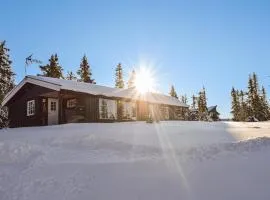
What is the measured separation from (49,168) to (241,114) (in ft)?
209

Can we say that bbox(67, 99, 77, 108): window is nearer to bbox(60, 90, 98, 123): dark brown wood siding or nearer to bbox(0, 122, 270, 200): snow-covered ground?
bbox(60, 90, 98, 123): dark brown wood siding

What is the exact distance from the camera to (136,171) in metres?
8.73

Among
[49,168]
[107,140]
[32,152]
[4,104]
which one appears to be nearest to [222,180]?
[49,168]

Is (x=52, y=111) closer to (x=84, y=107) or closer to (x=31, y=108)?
(x=31, y=108)

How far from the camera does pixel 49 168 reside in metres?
9.48

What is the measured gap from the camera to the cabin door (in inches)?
978

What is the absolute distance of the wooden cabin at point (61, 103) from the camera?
23703mm

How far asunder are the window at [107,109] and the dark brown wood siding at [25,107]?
4.48 meters

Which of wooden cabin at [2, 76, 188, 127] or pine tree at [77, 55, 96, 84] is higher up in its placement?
pine tree at [77, 55, 96, 84]

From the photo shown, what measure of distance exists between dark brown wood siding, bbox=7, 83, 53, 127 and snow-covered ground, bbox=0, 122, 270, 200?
12366mm

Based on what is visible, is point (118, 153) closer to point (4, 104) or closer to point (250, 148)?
point (250, 148)

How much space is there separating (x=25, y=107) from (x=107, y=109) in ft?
23.8

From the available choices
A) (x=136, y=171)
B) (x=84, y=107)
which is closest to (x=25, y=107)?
(x=84, y=107)

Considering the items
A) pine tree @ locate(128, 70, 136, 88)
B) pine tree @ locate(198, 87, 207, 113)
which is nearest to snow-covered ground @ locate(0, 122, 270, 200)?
pine tree @ locate(128, 70, 136, 88)
